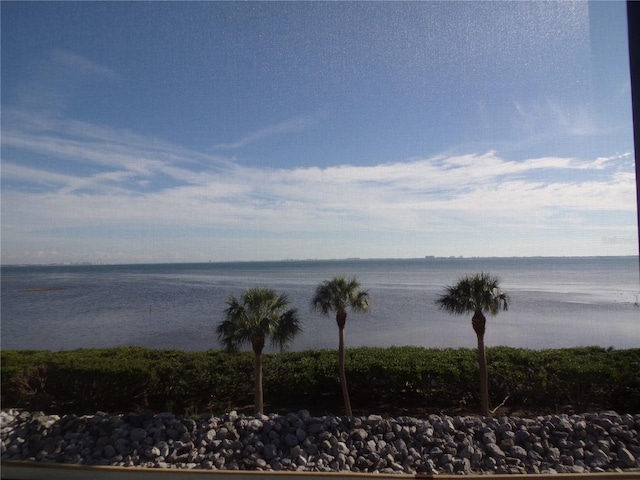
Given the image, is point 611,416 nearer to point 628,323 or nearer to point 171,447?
point 628,323

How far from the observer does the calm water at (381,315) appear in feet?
11.3

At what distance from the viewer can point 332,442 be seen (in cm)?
310

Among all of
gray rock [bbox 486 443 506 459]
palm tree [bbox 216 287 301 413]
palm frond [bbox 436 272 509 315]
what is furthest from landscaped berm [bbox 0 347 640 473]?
Result: palm frond [bbox 436 272 509 315]

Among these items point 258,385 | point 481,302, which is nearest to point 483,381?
point 481,302

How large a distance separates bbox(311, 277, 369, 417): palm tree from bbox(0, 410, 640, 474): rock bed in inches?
32.0

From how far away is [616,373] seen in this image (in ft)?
11.9

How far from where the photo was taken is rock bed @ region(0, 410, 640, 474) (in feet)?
9.37

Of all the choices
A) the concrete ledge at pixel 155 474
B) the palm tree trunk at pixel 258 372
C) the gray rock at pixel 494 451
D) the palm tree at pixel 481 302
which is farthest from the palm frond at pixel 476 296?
the palm tree trunk at pixel 258 372

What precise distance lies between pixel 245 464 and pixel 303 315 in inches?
60.1

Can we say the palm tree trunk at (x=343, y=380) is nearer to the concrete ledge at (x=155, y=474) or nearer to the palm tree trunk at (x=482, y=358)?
the concrete ledge at (x=155, y=474)

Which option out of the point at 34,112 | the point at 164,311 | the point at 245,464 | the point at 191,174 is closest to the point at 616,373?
the point at 245,464

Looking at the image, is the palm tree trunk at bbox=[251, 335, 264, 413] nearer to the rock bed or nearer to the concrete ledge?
the rock bed

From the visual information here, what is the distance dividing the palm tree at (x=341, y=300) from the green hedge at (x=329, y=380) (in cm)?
43

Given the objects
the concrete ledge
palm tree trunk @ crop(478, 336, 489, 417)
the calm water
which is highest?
the calm water
